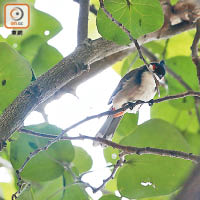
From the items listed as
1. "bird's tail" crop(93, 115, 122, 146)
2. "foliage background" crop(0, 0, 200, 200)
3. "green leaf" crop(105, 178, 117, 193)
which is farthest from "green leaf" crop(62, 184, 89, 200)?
"bird's tail" crop(93, 115, 122, 146)

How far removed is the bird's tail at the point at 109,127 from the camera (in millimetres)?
1445

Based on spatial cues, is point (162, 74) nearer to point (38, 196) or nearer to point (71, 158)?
point (71, 158)

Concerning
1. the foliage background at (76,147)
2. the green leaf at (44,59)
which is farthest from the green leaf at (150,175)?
the green leaf at (44,59)

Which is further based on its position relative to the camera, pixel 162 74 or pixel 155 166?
pixel 162 74

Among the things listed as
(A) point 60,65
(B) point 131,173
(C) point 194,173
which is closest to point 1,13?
(A) point 60,65

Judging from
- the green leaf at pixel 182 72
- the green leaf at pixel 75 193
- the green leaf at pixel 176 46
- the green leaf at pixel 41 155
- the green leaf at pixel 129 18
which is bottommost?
the green leaf at pixel 75 193

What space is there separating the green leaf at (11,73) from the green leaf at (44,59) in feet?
0.90

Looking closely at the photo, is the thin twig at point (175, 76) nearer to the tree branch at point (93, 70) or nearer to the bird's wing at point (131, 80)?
the bird's wing at point (131, 80)

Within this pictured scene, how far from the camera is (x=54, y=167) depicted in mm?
1064

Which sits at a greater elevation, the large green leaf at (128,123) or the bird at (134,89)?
the bird at (134,89)

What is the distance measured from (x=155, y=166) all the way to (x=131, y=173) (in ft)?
0.23

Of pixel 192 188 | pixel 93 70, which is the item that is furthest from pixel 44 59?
pixel 192 188

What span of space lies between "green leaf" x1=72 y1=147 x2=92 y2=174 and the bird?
276 mm

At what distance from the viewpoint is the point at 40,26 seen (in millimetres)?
1280
